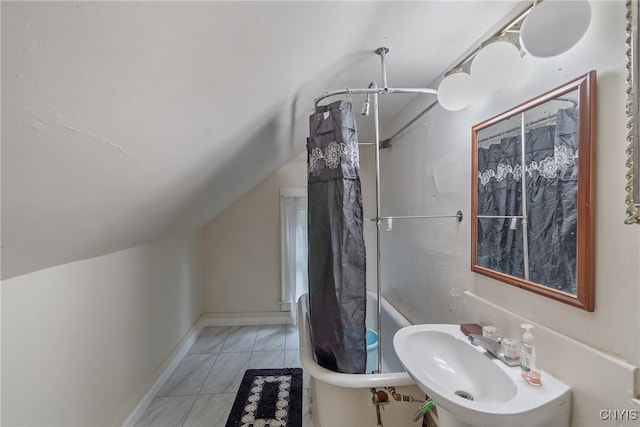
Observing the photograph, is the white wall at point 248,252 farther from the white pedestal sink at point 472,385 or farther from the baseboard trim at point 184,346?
the white pedestal sink at point 472,385

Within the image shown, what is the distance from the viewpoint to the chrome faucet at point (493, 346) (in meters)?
0.93

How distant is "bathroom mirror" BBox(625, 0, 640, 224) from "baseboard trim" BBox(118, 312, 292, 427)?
2568 mm

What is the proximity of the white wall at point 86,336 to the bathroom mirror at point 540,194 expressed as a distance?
78.6 inches

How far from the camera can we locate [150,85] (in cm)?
61

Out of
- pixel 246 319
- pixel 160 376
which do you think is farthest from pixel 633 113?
pixel 246 319

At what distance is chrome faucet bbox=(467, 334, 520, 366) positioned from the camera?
0.93 metres

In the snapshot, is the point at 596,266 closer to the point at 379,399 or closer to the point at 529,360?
the point at 529,360

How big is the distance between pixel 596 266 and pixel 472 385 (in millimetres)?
630

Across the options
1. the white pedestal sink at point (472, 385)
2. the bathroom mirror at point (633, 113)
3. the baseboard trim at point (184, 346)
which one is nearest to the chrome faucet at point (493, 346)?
the white pedestal sink at point (472, 385)

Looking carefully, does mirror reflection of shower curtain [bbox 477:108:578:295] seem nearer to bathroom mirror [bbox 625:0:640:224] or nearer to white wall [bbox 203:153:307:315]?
bathroom mirror [bbox 625:0:640:224]

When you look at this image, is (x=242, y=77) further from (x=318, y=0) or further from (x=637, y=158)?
(x=637, y=158)

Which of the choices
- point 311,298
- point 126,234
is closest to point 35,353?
point 126,234

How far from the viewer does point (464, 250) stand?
1.35 meters

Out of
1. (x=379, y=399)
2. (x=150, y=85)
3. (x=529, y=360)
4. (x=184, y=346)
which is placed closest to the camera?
(x=150, y=85)
